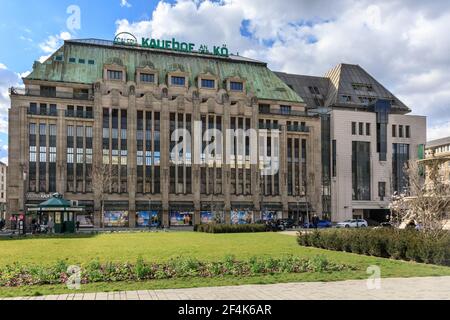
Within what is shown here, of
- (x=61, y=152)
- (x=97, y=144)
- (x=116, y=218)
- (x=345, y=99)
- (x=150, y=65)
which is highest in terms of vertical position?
(x=150, y=65)

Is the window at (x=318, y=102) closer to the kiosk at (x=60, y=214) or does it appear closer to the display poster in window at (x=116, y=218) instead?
the display poster in window at (x=116, y=218)

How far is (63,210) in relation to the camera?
167 ft

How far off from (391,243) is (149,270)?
12.7 metres

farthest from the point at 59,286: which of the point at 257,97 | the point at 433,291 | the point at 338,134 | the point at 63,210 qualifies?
the point at 338,134

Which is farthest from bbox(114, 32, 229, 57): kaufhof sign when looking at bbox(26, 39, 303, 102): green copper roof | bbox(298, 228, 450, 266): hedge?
bbox(298, 228, 450, 266): hedge

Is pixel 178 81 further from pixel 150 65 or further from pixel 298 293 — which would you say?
pixel 298 293

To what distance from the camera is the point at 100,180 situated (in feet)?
231

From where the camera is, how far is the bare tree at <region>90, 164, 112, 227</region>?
71613 millimetres

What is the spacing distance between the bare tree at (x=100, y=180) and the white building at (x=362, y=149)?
41.8m

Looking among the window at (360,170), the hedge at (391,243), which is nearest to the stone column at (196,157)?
the window at (360,170)

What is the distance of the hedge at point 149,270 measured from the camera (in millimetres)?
14664

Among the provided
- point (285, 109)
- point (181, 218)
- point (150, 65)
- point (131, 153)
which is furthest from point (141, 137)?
point (285, 109)

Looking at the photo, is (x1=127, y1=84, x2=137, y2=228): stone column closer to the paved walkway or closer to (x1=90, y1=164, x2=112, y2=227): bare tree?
(x1=90, y1=164, x2=112, y2=227): bare tree

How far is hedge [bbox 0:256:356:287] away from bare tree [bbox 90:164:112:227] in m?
55.5
